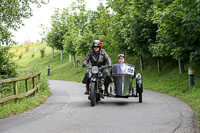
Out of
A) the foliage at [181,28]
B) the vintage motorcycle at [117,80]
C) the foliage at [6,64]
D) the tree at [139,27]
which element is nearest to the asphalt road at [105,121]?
the vintage motorcycle at [117,80]

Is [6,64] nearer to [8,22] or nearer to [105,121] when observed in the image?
[8,22]

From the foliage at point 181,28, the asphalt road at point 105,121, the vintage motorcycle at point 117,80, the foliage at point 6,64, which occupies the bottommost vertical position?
the asphalt road at point 105,121

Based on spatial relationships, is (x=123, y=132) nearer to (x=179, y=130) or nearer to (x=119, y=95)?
(x=179, y=130)

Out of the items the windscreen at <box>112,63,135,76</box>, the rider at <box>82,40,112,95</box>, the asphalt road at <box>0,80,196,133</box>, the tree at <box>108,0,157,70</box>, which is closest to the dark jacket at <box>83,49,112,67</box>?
the rider at <box>82,40,112,95</box>

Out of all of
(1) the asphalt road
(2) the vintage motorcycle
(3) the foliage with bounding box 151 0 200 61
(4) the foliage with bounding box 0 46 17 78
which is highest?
(3) the foliage with bounding box 151 0 200 61

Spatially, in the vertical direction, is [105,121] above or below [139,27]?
below

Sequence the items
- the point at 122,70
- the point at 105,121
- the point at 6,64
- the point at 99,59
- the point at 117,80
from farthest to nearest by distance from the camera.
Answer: the point at 6,64 → the point at 99,59 → the point at 122,70 → the point at 117,80 → the point at 105,121

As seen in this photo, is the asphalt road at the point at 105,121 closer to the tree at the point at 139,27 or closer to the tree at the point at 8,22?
the tree at the point at 8,22

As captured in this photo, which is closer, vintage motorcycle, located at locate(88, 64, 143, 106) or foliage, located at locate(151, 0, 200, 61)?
vintage motorcycle, located at locate(88, 64, 143, 106)

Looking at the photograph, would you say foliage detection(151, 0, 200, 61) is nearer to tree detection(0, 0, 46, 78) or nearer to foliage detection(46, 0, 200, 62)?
foliage detection(46, 0, 200, 62)

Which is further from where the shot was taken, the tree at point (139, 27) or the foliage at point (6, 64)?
the tree at point (139, 27)

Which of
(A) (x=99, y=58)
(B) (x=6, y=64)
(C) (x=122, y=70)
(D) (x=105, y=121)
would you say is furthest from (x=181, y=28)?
(D) (x=105, y=121)

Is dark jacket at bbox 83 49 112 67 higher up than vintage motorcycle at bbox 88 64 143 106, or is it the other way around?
dark jacket at bbox 83 49 112 67

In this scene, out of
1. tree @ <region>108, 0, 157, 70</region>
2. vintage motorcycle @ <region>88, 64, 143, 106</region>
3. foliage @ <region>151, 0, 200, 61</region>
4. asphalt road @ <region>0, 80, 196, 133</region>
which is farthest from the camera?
tree @ <region>108, 0, 157, 70</region>
